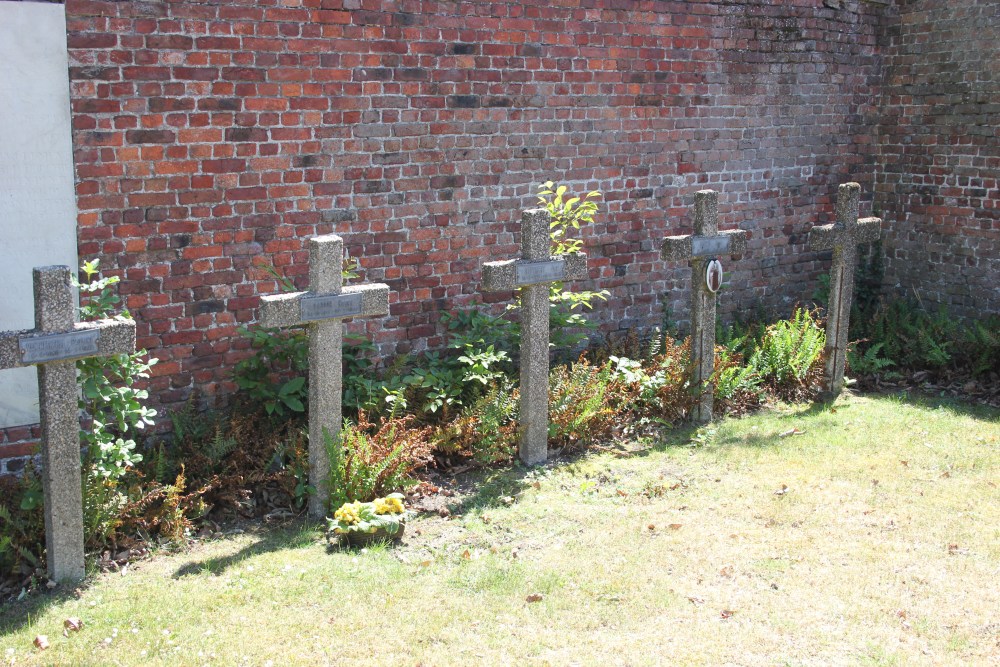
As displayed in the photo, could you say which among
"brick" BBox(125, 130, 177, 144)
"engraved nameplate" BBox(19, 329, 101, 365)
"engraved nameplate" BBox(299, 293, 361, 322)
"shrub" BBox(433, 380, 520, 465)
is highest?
"brick" BBox(125, 130, 177, 144)

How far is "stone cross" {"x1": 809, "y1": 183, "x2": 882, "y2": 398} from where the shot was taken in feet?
27.5

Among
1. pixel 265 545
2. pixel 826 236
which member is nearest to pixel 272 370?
pixel 265 545

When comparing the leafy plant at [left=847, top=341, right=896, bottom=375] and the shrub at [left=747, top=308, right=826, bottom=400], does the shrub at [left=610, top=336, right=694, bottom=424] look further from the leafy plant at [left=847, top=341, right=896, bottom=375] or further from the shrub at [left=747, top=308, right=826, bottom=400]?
the leafy plant at [left=847, top=341, right=896, bottom=375]

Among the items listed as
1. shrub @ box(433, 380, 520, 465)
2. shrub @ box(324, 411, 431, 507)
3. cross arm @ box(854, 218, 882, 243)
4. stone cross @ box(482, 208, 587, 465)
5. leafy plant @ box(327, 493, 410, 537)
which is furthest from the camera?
cross arm @ box(854, 218, 882, 243)

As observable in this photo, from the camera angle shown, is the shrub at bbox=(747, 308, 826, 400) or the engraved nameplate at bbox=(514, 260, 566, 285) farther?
the shrub at bbox=(747, 308, 826, 400)

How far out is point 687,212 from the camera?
949cm

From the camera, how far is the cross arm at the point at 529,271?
21.3 feet

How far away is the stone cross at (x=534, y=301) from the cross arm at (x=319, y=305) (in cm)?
85

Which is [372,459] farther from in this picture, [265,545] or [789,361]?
[789,361]

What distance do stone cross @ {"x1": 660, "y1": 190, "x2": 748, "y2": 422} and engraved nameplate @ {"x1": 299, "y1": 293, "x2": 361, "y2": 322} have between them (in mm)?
2758

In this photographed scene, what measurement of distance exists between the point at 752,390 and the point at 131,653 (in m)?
5.50

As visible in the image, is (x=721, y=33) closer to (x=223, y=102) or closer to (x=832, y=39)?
(x=832, y=39)

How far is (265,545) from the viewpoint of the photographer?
224 inches

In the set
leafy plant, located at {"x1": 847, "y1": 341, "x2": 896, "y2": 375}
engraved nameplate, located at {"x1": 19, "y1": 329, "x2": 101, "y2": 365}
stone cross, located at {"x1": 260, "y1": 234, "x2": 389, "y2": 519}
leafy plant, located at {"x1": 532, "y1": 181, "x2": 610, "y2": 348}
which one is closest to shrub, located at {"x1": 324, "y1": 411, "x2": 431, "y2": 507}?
stone cross, located at {"x1": 260, "y1": 234, "x2": 389, "y2": 519}
